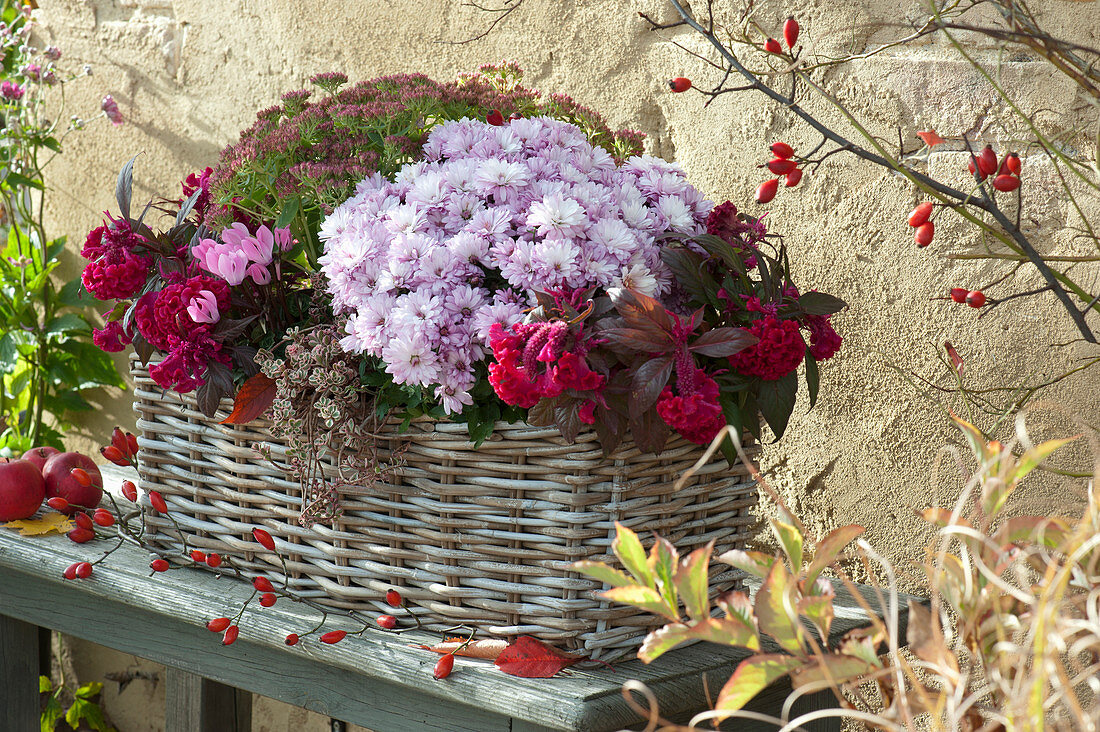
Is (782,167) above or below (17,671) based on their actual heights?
above

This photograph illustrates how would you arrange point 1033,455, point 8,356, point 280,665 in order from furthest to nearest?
1. point 8,356
2. point 280,665
3. point 1033,455

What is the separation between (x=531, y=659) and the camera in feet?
2.91

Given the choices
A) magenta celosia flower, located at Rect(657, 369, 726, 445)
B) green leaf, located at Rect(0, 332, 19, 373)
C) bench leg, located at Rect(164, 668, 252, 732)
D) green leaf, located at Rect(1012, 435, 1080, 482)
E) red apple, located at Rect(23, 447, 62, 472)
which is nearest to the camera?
green leaf, located at Rect(1012, 435, 1080, 482)

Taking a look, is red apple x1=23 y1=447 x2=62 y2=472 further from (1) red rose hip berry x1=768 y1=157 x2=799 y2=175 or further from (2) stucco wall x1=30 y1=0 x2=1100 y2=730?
(1) red rose hip berry x1=768 y1=157 x2=799 y2=175

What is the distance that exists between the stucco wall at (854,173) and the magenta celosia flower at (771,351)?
0.37 metres

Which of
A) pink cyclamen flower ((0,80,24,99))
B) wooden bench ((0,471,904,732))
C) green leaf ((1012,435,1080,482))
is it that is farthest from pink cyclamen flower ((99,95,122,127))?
green leaf ((1012,435,1080,482))

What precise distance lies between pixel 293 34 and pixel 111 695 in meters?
1.48

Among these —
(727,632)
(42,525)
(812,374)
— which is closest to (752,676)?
(727,632)

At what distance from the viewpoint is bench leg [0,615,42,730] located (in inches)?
56.7

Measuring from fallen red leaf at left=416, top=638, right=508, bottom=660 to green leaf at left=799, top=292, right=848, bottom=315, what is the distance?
0.45 metres

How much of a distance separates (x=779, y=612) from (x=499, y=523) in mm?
513

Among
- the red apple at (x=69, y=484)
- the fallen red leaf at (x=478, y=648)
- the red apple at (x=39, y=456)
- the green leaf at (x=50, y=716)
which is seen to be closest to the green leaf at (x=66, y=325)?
the red apple at (x=39, y=456)

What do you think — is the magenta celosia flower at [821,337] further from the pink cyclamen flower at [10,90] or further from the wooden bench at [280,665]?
the pink cyclamen flower at [10,90]

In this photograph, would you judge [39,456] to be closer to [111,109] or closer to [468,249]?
[111,109]
